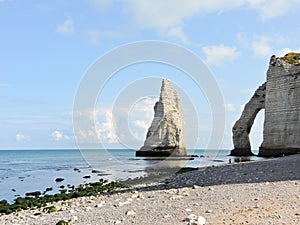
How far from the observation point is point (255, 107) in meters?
61.2

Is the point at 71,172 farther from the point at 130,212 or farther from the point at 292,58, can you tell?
the point at 130,212

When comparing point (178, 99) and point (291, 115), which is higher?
point (178, 99)

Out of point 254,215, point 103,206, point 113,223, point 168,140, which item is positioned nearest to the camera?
point 254,215

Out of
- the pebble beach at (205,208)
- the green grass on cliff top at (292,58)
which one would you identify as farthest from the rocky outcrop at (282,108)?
the pebble beach at (205,208)

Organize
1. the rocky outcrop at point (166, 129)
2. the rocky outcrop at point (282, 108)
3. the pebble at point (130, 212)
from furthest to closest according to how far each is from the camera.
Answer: the rocky outcrop at point (166, 129), the rocky outcrop at point (282, 108), the pebble at point (130, 212)

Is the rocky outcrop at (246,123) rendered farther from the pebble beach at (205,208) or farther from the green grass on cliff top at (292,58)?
the pebble beach at (205,208)

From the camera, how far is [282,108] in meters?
47.2

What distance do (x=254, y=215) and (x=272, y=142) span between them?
41.6 metres

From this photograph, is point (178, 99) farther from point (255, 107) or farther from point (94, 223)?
point (94, 223)

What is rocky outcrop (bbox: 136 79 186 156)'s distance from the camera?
73.2 meters

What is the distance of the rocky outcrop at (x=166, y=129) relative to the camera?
240ft

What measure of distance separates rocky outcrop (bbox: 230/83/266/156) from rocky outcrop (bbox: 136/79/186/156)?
12053mm

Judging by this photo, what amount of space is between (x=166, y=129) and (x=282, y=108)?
2987 centimetres

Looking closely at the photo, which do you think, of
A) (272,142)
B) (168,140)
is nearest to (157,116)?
(168,140)
